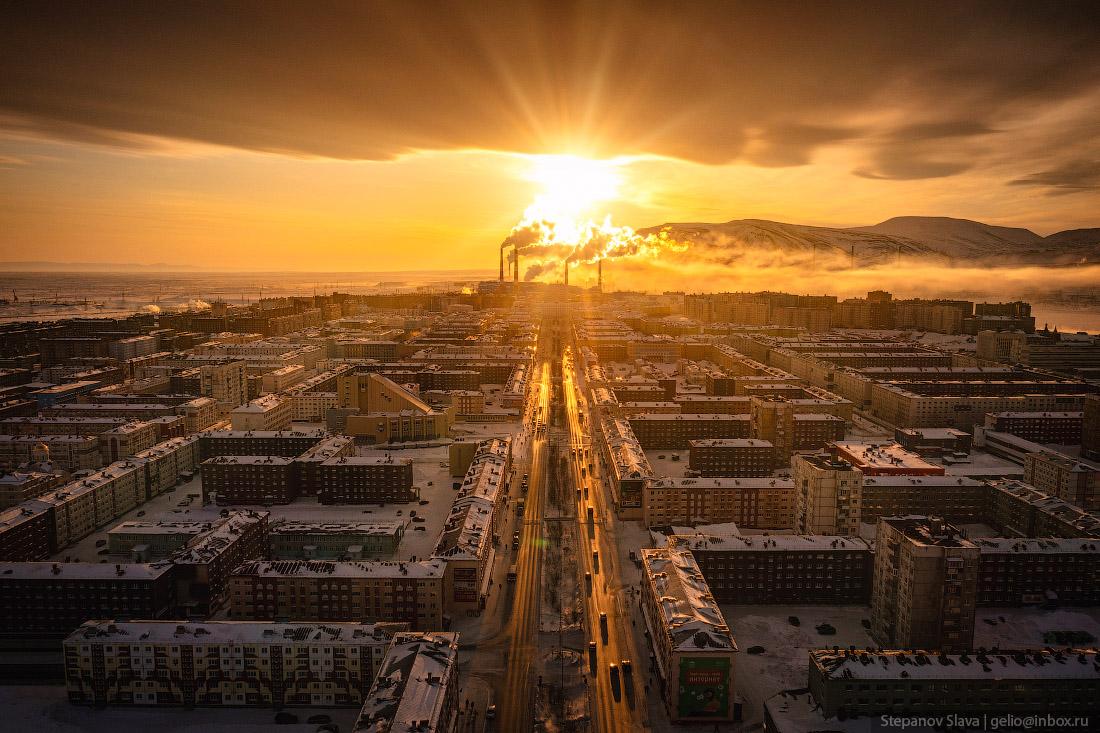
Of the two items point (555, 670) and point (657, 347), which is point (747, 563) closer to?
point (555, 670)

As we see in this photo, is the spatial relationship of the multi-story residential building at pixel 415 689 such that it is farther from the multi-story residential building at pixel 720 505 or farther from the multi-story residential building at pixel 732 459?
the multi-story residential building at pixel 732 459

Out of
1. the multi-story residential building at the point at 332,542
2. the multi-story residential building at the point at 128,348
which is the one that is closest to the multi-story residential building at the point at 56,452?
the multi-story residential building at the point at 332,542

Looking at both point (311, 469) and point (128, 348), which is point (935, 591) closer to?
point (311, 469)

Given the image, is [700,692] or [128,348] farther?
[128,348]

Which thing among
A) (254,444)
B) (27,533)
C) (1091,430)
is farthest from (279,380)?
(1091,430)

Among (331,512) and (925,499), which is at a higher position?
(925,499)

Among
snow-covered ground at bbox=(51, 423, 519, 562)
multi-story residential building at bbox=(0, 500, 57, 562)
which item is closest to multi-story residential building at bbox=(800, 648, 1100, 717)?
snow-covered ground at bbox=(51, 423, 519, 562)

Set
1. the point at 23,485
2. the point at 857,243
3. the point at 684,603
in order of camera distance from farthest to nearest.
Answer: the point at 857,243 → the point at 23,485 → the point at 684,603
